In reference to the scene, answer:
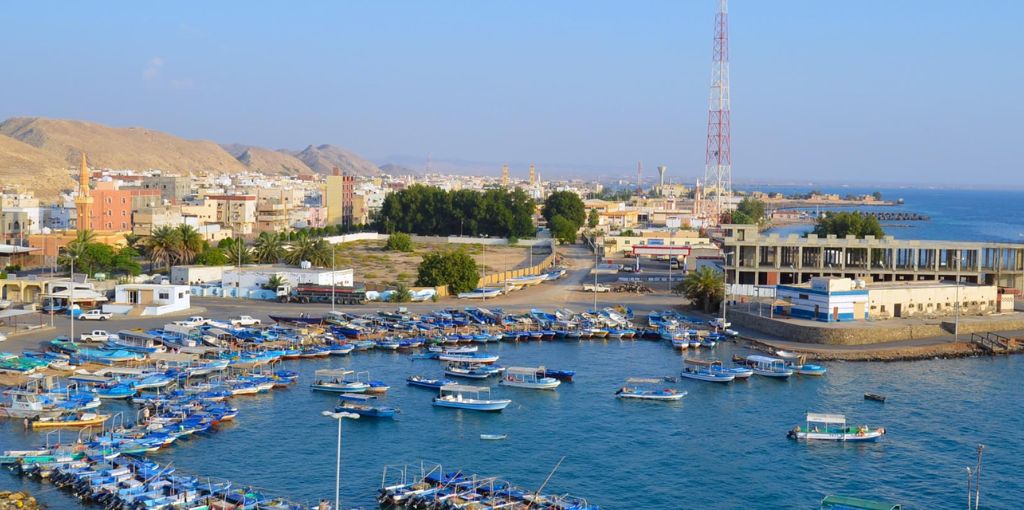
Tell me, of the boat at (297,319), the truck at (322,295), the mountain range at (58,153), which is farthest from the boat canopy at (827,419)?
the mountain range at (58,153)

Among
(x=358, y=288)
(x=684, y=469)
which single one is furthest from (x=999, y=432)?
(x=358, y=288)

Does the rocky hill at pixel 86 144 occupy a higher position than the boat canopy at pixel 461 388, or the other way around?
the rocky hill at pixel 86 144

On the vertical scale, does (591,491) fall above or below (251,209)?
below

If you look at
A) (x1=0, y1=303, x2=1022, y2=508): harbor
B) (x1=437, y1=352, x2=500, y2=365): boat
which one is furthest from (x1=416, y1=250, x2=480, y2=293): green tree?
(x1=437, y1=352, x2=500, y2=365): boat

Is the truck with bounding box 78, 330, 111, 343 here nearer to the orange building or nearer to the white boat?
the white boat

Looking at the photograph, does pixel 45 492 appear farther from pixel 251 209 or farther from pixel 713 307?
pixel 251 209

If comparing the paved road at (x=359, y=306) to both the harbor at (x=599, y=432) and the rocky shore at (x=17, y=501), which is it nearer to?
the harbor at (x=599, y=432)
